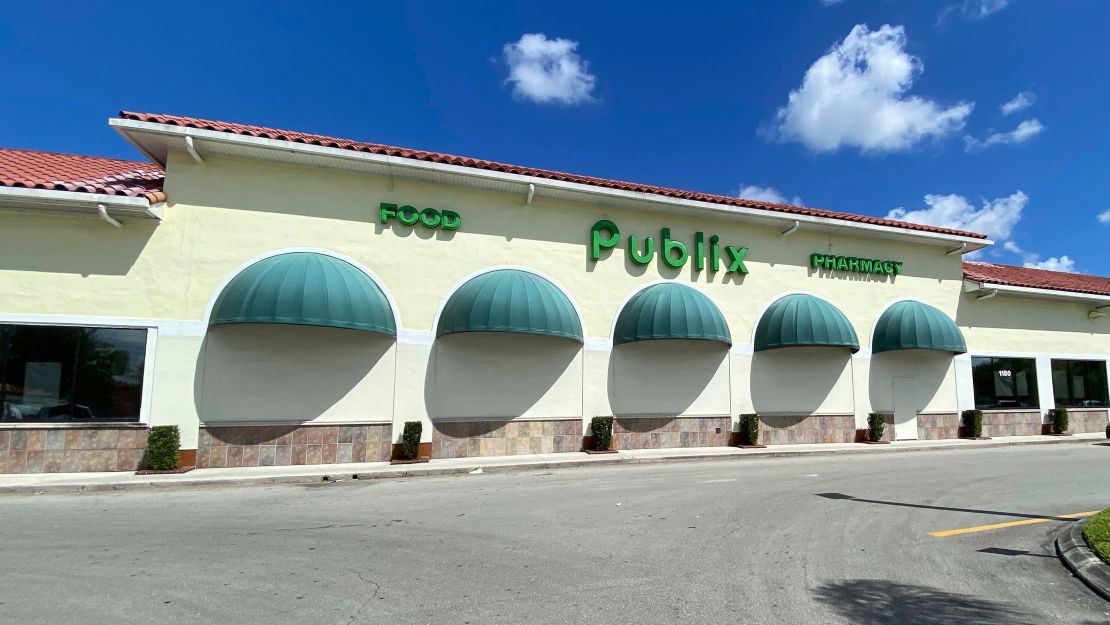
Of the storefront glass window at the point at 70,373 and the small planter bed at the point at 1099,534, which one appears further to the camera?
the storefront glass window at the point at 70,373

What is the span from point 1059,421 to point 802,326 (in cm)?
1293

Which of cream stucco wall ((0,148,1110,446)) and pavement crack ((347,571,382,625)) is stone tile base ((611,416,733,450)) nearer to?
cream stucco wall ((0,148,1110,446))

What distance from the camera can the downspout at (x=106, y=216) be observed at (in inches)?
487

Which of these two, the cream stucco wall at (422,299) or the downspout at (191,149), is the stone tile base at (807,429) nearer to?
the cream stucco wall at (422,299)

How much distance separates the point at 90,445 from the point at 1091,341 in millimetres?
34069

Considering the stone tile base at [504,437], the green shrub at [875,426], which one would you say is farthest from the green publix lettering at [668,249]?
the green shrub at [875,426]

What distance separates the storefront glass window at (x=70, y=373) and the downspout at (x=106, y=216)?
92.0 inches

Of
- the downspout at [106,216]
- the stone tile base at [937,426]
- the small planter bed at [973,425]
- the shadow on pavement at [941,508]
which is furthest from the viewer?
the small planter bed at [973,425]

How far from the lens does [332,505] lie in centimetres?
959

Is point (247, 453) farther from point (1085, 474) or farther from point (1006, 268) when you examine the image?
point (1006, 268)

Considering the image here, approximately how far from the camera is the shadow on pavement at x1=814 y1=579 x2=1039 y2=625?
477cm

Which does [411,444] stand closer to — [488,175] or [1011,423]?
[488,175]

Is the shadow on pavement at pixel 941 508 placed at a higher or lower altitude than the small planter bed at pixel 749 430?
lower

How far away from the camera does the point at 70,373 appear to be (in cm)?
1251
